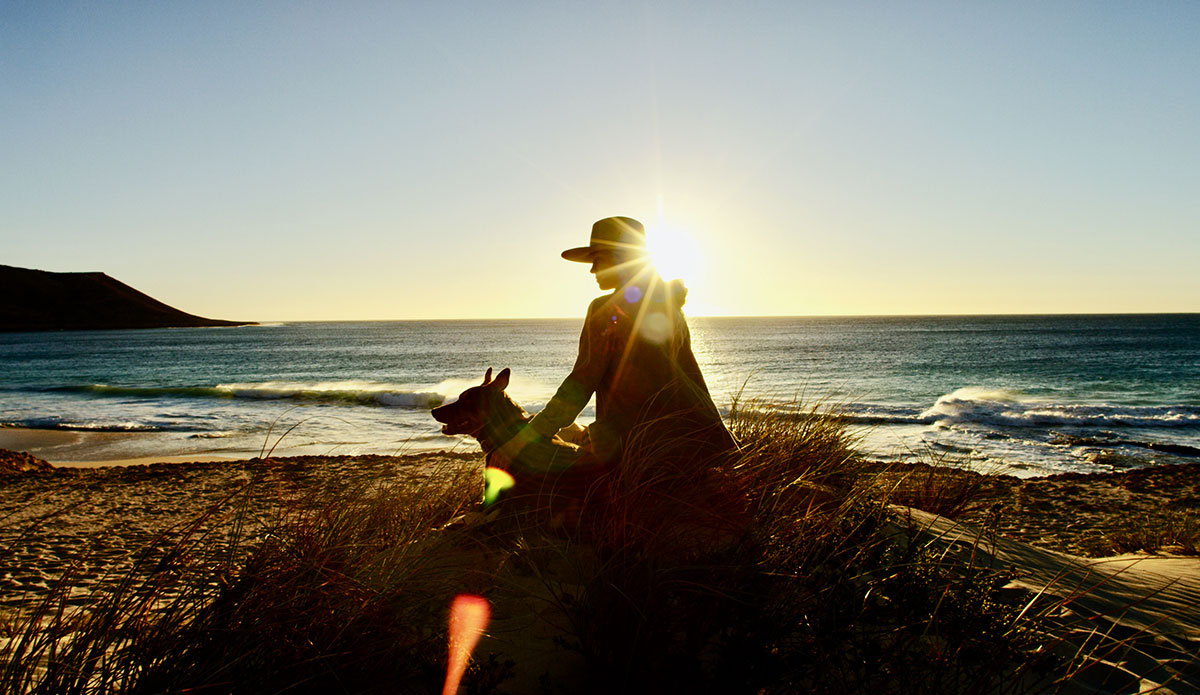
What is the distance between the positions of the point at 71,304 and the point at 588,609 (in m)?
149

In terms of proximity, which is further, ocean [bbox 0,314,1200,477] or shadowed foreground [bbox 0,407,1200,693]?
ocean [bbox 0,314,1200,477]

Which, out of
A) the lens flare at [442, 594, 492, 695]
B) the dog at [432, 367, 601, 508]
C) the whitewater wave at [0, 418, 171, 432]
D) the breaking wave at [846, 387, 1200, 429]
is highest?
the dog at [432, 367, 601, 508]

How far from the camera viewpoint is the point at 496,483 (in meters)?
3.53

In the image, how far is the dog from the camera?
3330 mm

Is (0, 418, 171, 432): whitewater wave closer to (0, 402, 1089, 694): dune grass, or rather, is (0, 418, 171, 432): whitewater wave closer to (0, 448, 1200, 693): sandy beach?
(0, 448, 1200, 693): sandy beach

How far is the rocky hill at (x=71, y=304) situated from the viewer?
4277 inches

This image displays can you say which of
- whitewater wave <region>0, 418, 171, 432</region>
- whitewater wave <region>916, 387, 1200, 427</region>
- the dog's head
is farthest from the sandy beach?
whitewater wave <region>916, 387, 1200, 427</region>

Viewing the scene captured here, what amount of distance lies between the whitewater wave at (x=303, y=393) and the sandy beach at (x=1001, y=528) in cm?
1191

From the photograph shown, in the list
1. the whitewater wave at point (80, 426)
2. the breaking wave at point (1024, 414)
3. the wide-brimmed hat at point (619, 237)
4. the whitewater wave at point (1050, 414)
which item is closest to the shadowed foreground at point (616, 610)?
the wide-brimmed hat at point (619, 237)

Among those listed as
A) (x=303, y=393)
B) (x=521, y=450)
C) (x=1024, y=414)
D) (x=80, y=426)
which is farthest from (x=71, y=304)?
(x=521, y=450)

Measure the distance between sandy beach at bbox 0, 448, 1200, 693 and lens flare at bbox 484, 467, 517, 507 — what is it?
756 millimetres

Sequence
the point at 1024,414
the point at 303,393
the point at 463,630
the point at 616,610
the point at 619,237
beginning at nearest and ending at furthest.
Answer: the point at 616,610
the point at 463,630
the point at 619,237
the point at 1024,414
the point at 303,393

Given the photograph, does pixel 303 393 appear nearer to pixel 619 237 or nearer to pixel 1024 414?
pixel 1024 414

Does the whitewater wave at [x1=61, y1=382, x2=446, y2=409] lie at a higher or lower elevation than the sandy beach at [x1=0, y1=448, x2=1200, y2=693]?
lower
